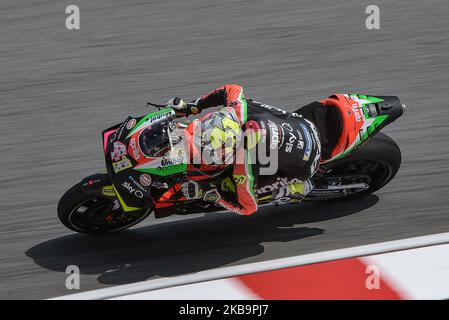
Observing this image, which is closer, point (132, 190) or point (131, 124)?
point (132, 190)

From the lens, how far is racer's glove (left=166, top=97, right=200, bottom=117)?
21.3 ft

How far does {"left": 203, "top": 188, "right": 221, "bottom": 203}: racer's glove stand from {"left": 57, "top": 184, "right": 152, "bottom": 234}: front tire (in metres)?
0.73

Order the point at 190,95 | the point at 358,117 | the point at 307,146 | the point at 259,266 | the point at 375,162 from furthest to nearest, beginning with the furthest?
the point at 190,95 → the point at 375,162 → the point at 358,117 → the point at 307,146 → the point at 259,266

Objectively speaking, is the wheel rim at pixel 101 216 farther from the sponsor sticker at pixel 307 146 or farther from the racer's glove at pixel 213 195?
the sponsor sticker at pixel 307 146

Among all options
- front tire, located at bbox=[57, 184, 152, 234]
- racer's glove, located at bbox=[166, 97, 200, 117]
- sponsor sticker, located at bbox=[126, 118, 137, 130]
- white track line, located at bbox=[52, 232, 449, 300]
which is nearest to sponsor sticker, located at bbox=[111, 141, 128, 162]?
sponsor sticker, located at bbox=[126, 118, 137, 130]

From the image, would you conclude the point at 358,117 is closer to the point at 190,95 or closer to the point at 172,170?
the point at 172,170

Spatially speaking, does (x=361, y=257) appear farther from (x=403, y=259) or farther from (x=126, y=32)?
(x=126, y=32)

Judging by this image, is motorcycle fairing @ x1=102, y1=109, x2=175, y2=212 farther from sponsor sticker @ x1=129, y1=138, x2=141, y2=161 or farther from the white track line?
the white track line

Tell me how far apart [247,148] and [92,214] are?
1.51m

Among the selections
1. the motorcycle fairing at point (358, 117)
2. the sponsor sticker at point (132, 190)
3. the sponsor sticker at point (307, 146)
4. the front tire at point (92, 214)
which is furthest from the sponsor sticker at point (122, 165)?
the motorcycle fairing at point (358, 117)

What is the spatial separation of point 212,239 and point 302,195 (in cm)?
85

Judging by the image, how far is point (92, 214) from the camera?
6820mm

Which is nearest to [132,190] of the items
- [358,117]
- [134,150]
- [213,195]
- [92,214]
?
[134,150]

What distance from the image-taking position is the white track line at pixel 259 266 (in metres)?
6.05
